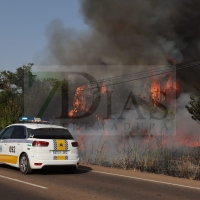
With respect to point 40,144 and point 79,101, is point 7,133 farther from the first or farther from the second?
point 79,101

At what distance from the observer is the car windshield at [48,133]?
36.3ft

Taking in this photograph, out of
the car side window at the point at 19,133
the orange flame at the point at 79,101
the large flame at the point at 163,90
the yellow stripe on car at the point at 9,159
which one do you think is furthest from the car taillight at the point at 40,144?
the large flame at the point at 163,90

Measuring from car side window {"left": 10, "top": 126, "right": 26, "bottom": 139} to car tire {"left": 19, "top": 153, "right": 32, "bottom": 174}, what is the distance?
58 centimetres

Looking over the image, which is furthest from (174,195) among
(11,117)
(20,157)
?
(11,117)

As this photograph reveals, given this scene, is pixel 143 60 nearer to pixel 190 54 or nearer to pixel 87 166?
pixel 190 54

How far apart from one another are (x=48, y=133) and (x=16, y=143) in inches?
42.2

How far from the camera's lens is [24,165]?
435 inches

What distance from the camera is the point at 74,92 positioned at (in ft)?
125

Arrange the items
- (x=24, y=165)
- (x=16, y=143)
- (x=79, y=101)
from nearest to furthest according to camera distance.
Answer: (x=24, y=165) → (x=16, y=143) → (x=79, y=101)

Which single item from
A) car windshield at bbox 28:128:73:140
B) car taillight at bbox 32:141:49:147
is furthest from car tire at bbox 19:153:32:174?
car windshield at bbox 28:128:73:140

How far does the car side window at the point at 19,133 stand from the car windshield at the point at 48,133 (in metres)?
0.31

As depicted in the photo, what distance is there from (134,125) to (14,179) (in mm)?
22488

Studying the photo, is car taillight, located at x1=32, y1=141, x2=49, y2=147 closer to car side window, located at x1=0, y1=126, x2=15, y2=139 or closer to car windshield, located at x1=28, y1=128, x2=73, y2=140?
car windshield, located at x1=28, y1=128, x2=73, y2=140

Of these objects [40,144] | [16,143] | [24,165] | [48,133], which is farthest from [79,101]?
[40,144]
